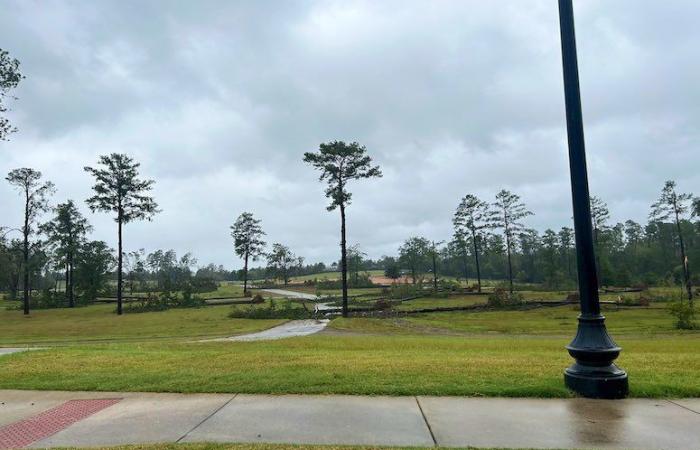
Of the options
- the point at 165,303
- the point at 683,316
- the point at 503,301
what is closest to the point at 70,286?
the point at 165,303

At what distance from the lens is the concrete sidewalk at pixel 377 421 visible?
4891 mm

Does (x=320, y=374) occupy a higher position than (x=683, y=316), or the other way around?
(x=320, y=374)

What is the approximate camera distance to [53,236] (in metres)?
66.2

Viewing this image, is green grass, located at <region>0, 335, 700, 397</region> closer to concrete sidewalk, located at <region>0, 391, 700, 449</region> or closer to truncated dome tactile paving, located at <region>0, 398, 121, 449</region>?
concrete sidewalk, located at <region>0, 391, 700, 449</region>

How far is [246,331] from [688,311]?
1046 inches

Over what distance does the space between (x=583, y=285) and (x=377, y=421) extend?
140 inches

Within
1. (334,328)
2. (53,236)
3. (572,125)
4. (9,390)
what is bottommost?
(334,328)

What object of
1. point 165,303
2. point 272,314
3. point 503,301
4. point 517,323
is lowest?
point 517,323

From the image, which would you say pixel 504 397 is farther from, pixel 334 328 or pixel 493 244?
pixel 493 244

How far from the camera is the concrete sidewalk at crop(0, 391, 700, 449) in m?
4.89

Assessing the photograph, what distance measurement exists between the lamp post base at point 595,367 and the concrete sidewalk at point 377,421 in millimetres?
222

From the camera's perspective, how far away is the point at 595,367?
258 inches

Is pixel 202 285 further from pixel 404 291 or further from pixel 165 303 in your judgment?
pixel 404 291

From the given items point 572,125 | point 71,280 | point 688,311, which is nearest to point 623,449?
point 572,125
